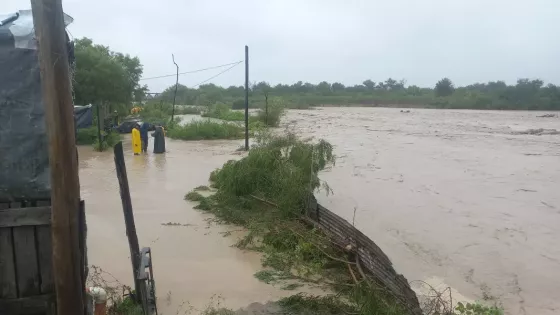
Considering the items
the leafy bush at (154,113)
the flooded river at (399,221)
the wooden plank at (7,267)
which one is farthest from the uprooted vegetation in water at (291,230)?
the leafy bush at (154,113)

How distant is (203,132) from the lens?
26.7m

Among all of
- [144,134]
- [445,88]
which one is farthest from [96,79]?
[445,88]

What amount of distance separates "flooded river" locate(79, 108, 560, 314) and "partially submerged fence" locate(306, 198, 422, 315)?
1.17 meters

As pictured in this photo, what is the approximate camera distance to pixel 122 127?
27.7m

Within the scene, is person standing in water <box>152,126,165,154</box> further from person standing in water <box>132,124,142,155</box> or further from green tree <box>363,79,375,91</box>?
green tree <box>363,79,375,91</box>

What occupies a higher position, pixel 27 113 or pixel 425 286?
pixel 27 113

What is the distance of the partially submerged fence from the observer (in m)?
5.54

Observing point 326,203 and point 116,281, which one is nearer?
point 116,281

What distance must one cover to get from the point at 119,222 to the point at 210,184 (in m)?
3.94

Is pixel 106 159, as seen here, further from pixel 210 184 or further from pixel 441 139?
pixel 441 139

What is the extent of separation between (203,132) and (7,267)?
23221 millimetres

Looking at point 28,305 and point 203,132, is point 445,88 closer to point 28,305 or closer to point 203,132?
point 203,132

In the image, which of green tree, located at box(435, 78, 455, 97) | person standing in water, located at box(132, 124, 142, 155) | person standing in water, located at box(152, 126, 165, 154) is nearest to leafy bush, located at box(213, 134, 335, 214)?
person standing in water, located at box(132, 124, 142, 155)

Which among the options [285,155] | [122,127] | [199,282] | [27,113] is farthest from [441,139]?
[27,113]
